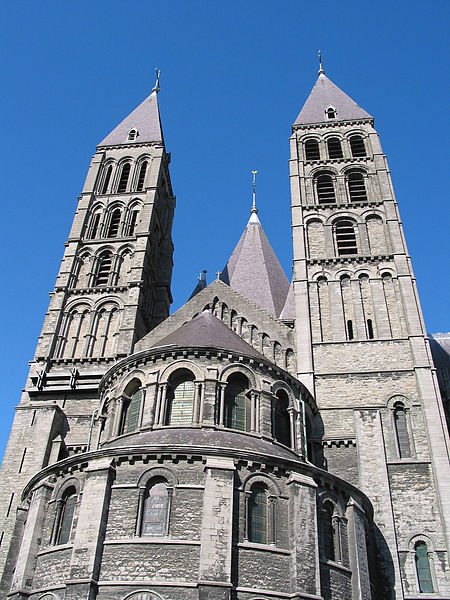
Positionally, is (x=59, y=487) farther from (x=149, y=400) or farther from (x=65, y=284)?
(x=65, y=284)

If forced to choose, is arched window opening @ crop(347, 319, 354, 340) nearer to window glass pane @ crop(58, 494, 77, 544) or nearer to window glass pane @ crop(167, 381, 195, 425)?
window glass pane @ crop(167, 381, 195, 425)

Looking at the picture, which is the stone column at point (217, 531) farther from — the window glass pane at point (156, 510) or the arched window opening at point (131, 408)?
the arched window opening at point (131, 408)

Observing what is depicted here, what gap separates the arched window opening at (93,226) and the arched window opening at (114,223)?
719 mm

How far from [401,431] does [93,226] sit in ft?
65.4

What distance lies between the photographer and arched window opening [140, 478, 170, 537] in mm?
16266

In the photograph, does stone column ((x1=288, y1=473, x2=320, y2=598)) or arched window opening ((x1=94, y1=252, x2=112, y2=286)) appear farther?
arched window opening ((x1=94, y1=252, x2=112, y2=286))

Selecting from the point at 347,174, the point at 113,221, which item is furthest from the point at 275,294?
the point at 113,221

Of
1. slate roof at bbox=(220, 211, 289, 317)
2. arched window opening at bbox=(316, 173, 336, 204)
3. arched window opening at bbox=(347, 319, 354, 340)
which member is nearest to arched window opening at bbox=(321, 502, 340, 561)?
arched window opening at bbox=(347, 319, 354, 340)

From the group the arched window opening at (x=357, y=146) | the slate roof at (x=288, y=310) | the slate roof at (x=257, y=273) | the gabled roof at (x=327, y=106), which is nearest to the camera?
the slate roof at (x=288, y=310)

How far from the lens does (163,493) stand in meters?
16.8

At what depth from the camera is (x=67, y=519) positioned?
17.8 metres

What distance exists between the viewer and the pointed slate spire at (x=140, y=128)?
40625 mm

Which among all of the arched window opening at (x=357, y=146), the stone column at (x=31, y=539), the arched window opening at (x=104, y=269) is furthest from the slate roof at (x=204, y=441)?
the arched window opening at (x=357, y=146)

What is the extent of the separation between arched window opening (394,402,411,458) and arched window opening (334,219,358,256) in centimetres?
908
